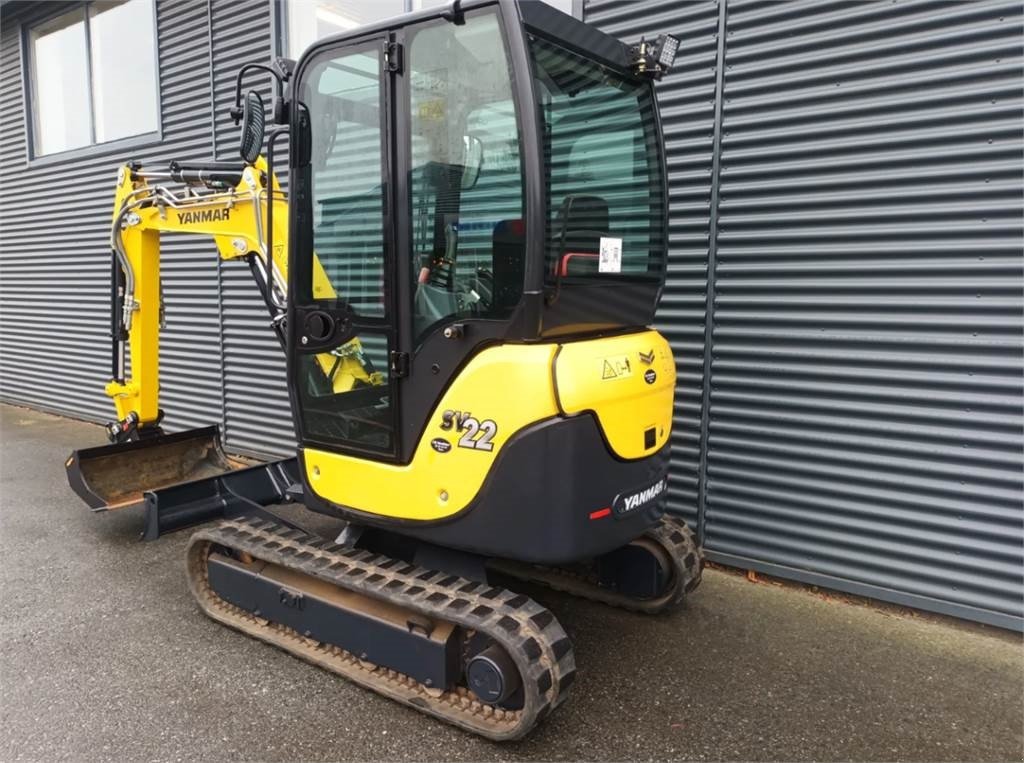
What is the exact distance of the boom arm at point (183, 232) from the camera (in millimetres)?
3629

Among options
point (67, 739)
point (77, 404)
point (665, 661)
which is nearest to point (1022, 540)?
point (665, 661)

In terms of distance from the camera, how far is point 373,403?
129 inches

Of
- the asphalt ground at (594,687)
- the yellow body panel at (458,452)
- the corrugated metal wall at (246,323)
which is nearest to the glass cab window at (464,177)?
the yellow body panel at (458,452)

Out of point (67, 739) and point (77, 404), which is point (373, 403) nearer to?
point (67, 739)

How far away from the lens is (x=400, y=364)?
3.08 m

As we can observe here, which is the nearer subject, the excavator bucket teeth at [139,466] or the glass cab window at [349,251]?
the glass cab window at [349,251]

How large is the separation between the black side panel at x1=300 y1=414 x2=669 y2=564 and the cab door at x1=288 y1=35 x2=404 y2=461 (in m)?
0.53

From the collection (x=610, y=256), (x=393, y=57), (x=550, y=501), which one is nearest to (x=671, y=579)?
(x=550, y=501)

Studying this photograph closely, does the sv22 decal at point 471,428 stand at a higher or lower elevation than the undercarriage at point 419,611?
higher

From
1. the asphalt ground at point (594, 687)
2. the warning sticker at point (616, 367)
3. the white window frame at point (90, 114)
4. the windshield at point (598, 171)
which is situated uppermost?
the white window frame at point (90, 114)

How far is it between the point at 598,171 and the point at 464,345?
36.3 inches

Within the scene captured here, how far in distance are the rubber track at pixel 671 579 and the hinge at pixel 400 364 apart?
159 centimetres

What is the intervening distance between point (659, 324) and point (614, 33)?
190cm

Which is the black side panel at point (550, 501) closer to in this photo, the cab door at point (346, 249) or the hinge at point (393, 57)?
the cab door at point (346, 249)
